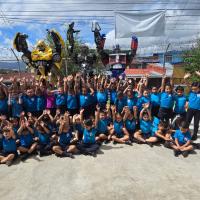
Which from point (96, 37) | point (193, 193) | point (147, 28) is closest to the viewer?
point (193, 193)

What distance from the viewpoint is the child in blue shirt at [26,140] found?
7.57 metres

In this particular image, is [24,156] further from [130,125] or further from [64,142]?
[130,125]

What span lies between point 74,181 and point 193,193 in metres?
2.33

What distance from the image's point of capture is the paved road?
550 cm

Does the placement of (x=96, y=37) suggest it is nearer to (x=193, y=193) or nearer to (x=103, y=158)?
(x=103, y=158)

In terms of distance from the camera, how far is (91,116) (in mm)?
8734

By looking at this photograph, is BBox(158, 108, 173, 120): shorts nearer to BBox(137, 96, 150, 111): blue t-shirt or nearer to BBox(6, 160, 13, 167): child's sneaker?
BBox(137, 96, 150, 111): blue t-shirt

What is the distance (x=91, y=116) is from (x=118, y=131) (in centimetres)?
91

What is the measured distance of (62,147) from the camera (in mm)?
7730

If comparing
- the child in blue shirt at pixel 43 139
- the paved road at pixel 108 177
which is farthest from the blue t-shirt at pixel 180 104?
the child in blue shirt at pixel 43 139

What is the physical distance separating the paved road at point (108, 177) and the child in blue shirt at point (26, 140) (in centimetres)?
28

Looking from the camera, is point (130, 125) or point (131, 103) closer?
point (130, 125)

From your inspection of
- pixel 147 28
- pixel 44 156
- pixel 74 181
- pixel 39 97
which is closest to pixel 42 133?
pixel 44 156

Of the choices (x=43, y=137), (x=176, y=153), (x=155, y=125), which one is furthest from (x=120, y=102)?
(x=43, y=137)
